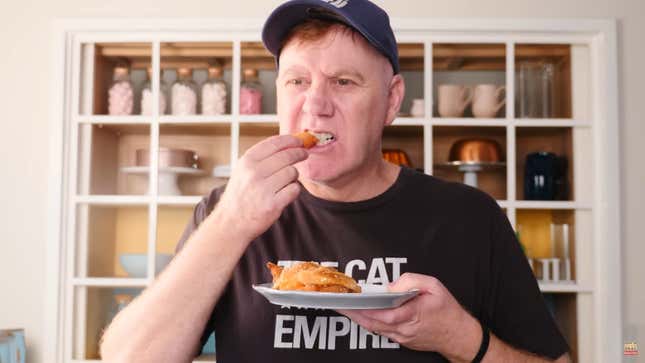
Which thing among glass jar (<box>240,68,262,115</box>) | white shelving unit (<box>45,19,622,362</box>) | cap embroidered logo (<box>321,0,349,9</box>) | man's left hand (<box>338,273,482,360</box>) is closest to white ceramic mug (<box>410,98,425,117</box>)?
white shelving unit (<box>45,19,622,362</box>)

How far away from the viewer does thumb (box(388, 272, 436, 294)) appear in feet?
2.96

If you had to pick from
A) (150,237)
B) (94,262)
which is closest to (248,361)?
(150,237)

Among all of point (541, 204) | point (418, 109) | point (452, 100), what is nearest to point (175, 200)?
point (418, 109)

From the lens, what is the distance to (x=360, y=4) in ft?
3.56

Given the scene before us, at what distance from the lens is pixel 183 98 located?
2668 millimetres

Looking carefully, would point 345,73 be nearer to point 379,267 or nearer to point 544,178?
point 379,267

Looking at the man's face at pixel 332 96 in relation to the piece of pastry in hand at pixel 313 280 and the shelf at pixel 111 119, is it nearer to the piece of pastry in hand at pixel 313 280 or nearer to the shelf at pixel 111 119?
the piece of pastry in hand at pixel 313 280

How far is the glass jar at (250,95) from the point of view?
2.67m

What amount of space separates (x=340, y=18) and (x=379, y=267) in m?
0.43

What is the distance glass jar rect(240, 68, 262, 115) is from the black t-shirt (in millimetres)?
1508

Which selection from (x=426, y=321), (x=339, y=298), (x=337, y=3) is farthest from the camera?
(x=337, y=3)

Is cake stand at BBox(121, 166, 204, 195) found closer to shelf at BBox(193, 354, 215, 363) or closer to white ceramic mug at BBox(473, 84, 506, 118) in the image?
shelf at BBox(193, 354, 215, 363)

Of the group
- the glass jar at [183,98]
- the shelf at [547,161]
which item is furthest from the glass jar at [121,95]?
the shelf at [547,161]

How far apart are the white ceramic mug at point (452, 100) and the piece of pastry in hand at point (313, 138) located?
1620 millimetres
